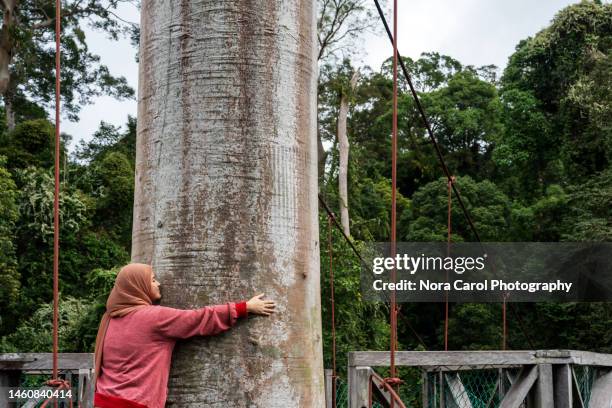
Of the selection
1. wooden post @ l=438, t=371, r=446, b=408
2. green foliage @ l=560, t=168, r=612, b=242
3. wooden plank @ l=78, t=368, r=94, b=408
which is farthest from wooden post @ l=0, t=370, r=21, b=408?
green foliage @ l=560, t=168, r=612, b=242

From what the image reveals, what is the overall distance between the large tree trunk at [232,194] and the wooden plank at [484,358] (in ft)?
8.64

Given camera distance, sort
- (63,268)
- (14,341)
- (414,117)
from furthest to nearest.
→ (414,117)
(63,268)
(14,341)

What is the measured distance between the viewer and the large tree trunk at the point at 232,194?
180cm

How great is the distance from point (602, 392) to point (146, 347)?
11.1ft

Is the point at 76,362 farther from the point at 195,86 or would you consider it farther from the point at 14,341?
the point at 14,341

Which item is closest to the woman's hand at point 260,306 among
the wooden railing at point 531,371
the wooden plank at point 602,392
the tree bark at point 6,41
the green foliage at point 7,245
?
the wooden railing at point 531,371

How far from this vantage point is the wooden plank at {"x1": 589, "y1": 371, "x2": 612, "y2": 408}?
4535 millimetres

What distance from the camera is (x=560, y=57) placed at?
23.0 m

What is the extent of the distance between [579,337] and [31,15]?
15351 millimetres

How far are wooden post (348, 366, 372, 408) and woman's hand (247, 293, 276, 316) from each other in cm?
271

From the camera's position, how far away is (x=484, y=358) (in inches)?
181

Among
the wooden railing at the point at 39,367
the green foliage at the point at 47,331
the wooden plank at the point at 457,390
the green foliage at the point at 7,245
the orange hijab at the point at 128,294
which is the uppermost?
the green foliage at the point at 7,245

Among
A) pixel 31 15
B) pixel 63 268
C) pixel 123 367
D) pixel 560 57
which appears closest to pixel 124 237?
pixel 63 268

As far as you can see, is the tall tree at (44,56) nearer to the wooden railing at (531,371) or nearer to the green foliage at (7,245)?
the green foliage at (7,245)
